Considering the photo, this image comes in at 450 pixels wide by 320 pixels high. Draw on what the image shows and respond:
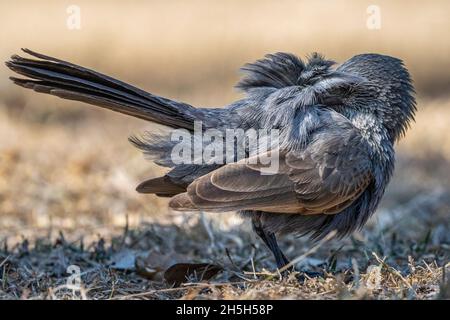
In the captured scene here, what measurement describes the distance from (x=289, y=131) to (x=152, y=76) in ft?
22.9

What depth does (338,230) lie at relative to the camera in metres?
5.61

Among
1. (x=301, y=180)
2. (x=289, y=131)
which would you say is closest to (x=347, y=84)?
(x=289, y=131)

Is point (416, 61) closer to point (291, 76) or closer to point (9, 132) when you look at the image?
point (9, 132)

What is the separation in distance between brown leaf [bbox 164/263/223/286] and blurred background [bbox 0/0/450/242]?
1.54 metres

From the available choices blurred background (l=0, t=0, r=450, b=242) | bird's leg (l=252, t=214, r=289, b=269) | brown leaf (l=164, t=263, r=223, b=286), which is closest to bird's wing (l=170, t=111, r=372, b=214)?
bird's leg (l=252, t=214, r=289, b=269)

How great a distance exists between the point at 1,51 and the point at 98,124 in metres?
2.74

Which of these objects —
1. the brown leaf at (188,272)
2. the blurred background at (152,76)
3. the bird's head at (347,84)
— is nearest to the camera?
the brown leaf at (188,272)

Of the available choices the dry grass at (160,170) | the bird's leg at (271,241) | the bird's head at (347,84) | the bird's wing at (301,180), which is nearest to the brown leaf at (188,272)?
the dry grass at (160,170)

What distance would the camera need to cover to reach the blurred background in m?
7.89

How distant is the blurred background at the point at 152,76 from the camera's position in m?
7.89

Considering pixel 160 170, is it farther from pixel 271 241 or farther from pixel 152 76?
pixel 152 76

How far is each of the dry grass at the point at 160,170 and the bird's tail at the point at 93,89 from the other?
99 centimetres

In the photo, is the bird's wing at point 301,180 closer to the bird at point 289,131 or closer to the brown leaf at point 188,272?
the bird at point 289,131
